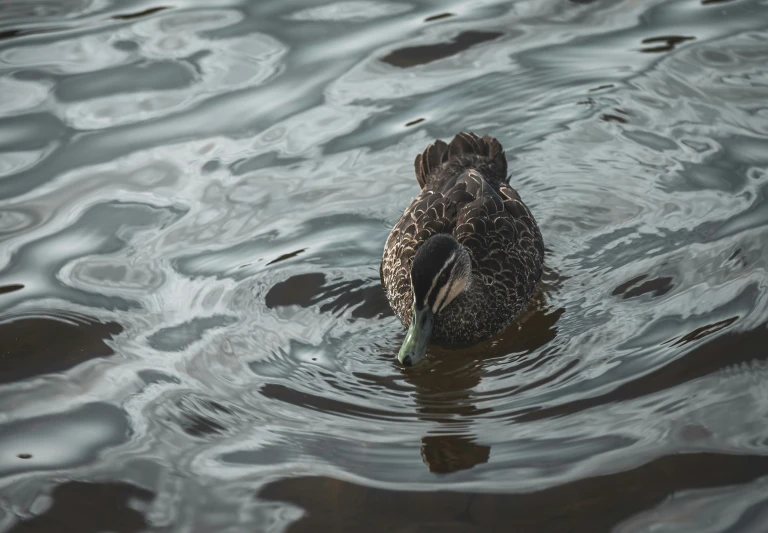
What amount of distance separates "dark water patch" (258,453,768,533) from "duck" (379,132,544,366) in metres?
1.28

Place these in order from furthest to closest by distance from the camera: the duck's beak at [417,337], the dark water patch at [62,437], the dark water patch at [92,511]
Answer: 1. the duck's beak at [417,337]
2. the dark water patch at [62,437]
3. the dark water patch at [92,511]

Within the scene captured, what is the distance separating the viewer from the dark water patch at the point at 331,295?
812 centimetres

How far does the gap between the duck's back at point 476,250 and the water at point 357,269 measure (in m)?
0.22

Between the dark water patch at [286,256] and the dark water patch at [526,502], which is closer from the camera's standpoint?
the dark water patch at [526,502]

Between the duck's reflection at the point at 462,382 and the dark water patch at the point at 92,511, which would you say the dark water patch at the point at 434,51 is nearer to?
the duck's reflection at the point at 462,382

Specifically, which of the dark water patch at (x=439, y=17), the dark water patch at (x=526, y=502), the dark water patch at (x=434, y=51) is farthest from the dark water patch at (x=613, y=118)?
the dark water patch at (x=526, y=502)

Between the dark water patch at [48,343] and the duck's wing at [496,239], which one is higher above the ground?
the duck's wing at [496,239]

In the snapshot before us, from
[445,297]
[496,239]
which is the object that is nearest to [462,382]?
[445,297]

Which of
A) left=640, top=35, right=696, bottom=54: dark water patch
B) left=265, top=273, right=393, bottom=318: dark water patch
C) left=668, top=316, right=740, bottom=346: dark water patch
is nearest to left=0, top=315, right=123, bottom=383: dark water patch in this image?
left=265, top=273, right=393, bottom=318: dark water patch

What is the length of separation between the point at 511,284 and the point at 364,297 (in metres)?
1.29

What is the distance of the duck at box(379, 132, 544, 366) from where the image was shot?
23.5ft

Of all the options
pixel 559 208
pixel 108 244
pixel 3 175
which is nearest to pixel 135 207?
pixel 108 244

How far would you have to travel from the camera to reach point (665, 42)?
11.7 metres

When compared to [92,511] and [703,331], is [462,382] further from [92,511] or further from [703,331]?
[92,511]
